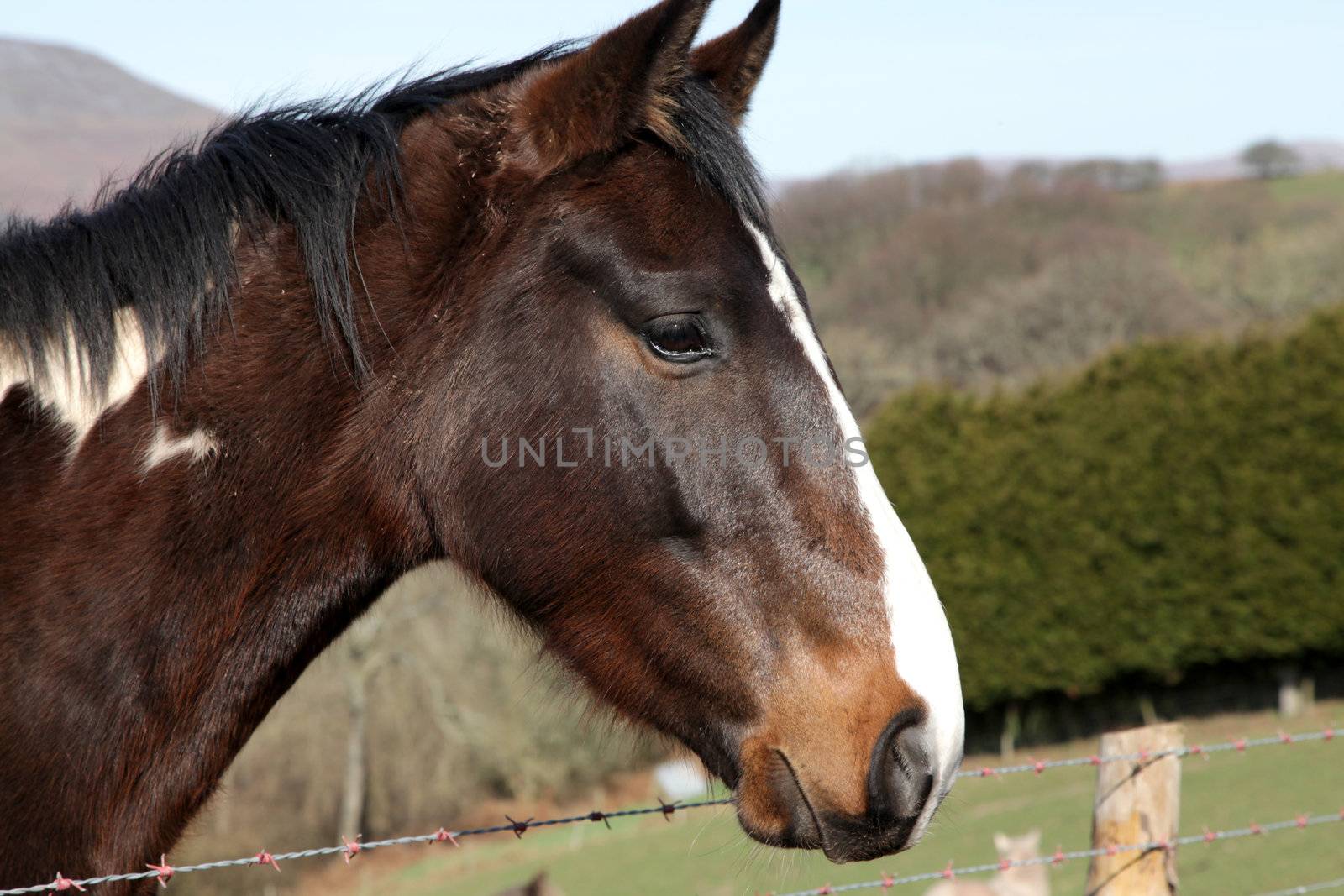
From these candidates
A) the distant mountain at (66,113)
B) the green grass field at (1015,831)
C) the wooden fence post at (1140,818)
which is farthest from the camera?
the green grass field at (1015,831)

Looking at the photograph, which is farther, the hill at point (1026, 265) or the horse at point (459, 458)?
the hill at point (1026, 265)

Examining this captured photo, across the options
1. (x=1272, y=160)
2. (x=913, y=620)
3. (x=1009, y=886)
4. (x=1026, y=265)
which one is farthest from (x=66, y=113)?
(x=1272, y=160)

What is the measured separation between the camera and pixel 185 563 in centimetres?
189

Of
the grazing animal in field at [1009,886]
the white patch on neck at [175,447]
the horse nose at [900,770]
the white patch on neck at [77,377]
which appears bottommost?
the grazing animal in field at [1009,886]

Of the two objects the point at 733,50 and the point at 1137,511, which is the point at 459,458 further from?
the point at 1137,511

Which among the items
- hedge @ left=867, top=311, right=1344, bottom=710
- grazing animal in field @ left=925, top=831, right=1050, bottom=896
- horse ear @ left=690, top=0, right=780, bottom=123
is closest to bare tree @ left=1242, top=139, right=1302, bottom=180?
hedge @ left=867, top=311, right=1344, bottom=710

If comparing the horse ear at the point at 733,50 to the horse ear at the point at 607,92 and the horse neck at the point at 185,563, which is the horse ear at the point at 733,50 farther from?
the horse neck at the point at 185,563

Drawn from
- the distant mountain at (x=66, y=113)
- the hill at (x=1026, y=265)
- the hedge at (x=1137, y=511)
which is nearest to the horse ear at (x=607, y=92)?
the distant mountain at (x=66, y=113)

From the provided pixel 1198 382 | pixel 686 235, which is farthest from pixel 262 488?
pixel 1198 382

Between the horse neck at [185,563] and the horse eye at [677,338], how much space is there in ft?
1.58

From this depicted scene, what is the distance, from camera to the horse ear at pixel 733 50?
219cm

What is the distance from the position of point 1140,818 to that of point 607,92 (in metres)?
2.61

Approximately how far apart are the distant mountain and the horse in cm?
162

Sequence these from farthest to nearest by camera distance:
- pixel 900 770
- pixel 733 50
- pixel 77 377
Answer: pixel 733 50
pixel 77 377
pixel 900 770
